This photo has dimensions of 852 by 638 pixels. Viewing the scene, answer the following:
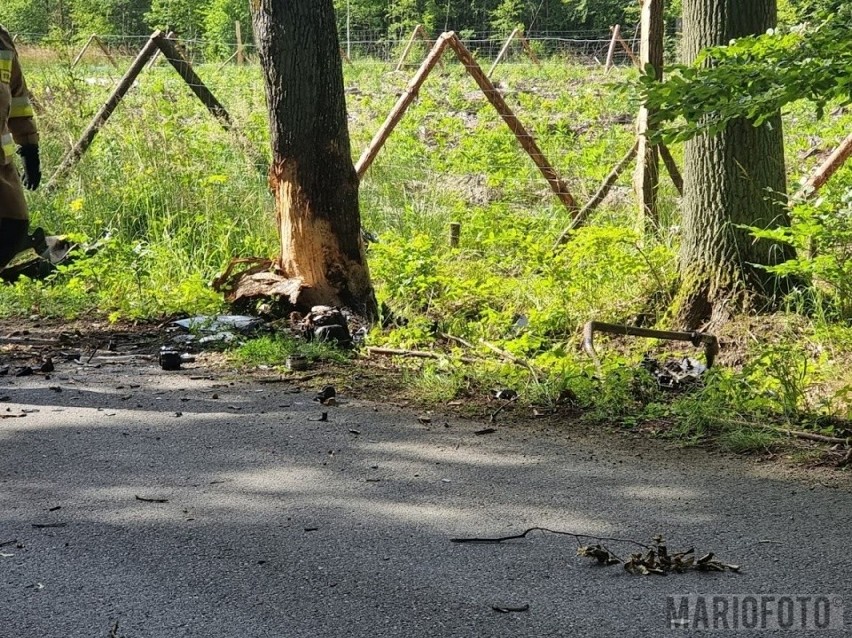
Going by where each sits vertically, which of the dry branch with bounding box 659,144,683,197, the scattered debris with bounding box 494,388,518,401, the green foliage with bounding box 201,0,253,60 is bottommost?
the scattered debris with bounding box 494,388,518,401

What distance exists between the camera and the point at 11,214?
6.88m

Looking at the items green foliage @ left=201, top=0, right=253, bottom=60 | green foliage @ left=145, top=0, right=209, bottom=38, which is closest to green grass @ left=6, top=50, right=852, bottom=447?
green foliage @ left=145, top=0, right=209, bottom=38

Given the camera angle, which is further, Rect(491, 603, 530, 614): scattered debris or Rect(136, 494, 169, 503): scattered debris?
Rect(136, 494, 169, 503): scattered debris

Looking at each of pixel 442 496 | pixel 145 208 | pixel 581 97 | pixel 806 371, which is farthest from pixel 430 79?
pixel 442 496

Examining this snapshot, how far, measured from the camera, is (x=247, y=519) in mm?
4164

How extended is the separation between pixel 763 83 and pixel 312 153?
12.5 feet

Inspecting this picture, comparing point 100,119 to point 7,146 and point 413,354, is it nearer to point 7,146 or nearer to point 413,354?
point 7,146

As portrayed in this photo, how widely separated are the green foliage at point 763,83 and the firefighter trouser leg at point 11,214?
172 inches

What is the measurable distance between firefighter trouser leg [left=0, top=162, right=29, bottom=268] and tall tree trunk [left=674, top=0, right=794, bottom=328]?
15.1ft

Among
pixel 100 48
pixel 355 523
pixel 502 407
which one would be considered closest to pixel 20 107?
pixel 502 407

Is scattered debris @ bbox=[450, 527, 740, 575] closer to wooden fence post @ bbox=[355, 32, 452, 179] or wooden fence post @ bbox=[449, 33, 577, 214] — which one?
wooden fence post @ bbox=[449, 33, 577, 214]

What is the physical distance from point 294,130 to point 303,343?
62.1 inches

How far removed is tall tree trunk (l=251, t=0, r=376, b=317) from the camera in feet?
24.2

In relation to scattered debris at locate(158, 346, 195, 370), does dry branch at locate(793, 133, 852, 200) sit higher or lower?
higher
